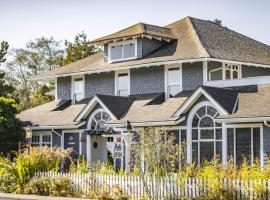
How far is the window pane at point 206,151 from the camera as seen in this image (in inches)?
1179

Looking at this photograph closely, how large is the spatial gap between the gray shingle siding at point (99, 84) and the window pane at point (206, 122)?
33.1 feet

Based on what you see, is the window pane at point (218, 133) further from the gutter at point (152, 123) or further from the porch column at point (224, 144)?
the gutter at point (152, 123)

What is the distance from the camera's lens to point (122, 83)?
38.6 metres

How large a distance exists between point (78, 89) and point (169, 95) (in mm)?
8338

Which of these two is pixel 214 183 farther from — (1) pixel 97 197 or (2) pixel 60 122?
(2) pixel 60 122

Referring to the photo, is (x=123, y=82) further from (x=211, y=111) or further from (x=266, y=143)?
(x=266, y=143)

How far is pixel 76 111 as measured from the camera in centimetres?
3912

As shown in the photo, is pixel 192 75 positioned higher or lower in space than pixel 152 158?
higher

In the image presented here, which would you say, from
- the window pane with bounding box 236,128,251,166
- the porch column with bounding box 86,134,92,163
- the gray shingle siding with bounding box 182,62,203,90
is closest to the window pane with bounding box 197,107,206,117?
the window pane with bounding box 236,128,251,166

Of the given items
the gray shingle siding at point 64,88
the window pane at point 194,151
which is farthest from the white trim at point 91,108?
the gray shingle siding at point 64,88

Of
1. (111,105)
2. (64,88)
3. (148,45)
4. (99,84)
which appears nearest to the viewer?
(111,105)

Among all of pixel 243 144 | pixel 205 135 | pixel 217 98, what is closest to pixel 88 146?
pixel 205 135

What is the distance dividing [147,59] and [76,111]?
→ 20.1 ft

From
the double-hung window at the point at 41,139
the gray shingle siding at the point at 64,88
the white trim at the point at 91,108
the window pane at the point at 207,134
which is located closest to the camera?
the window pane at the point at 207,134
